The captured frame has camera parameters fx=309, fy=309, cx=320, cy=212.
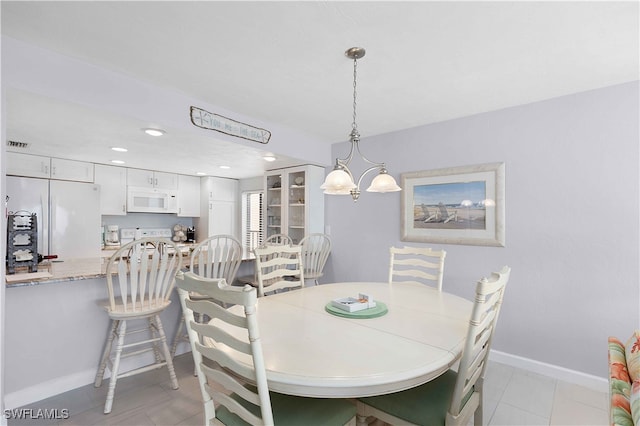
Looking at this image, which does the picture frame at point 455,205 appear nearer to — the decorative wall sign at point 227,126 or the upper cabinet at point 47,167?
the decorative wall sign at point 227,126

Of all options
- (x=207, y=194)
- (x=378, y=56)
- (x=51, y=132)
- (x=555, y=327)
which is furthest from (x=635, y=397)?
(x=207, y=194)

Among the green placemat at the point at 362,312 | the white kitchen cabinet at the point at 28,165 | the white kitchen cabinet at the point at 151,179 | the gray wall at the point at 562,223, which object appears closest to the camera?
the green placemat at the point at 362,312

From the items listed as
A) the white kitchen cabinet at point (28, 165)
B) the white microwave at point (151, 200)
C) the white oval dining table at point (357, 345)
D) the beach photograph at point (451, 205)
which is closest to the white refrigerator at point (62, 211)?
the white kitchen cabinet at point (28, 165)

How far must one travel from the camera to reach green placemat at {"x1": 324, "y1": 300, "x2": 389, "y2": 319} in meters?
1.61

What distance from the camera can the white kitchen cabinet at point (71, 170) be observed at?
12.6 feet

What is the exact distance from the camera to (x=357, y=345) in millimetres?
1278

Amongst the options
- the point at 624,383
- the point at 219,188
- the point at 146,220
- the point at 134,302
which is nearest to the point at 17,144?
the point at 146,220

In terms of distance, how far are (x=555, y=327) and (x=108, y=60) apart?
3761 millimetres

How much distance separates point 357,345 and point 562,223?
2.16 meters

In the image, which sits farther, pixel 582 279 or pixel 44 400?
pixel 582 279

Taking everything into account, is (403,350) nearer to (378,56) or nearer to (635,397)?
(635,397)

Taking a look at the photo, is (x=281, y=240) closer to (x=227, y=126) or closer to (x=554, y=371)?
(x=227, y=126)

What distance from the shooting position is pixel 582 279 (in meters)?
Result: 2.36

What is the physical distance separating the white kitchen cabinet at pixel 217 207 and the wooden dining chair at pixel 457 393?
4431mm
